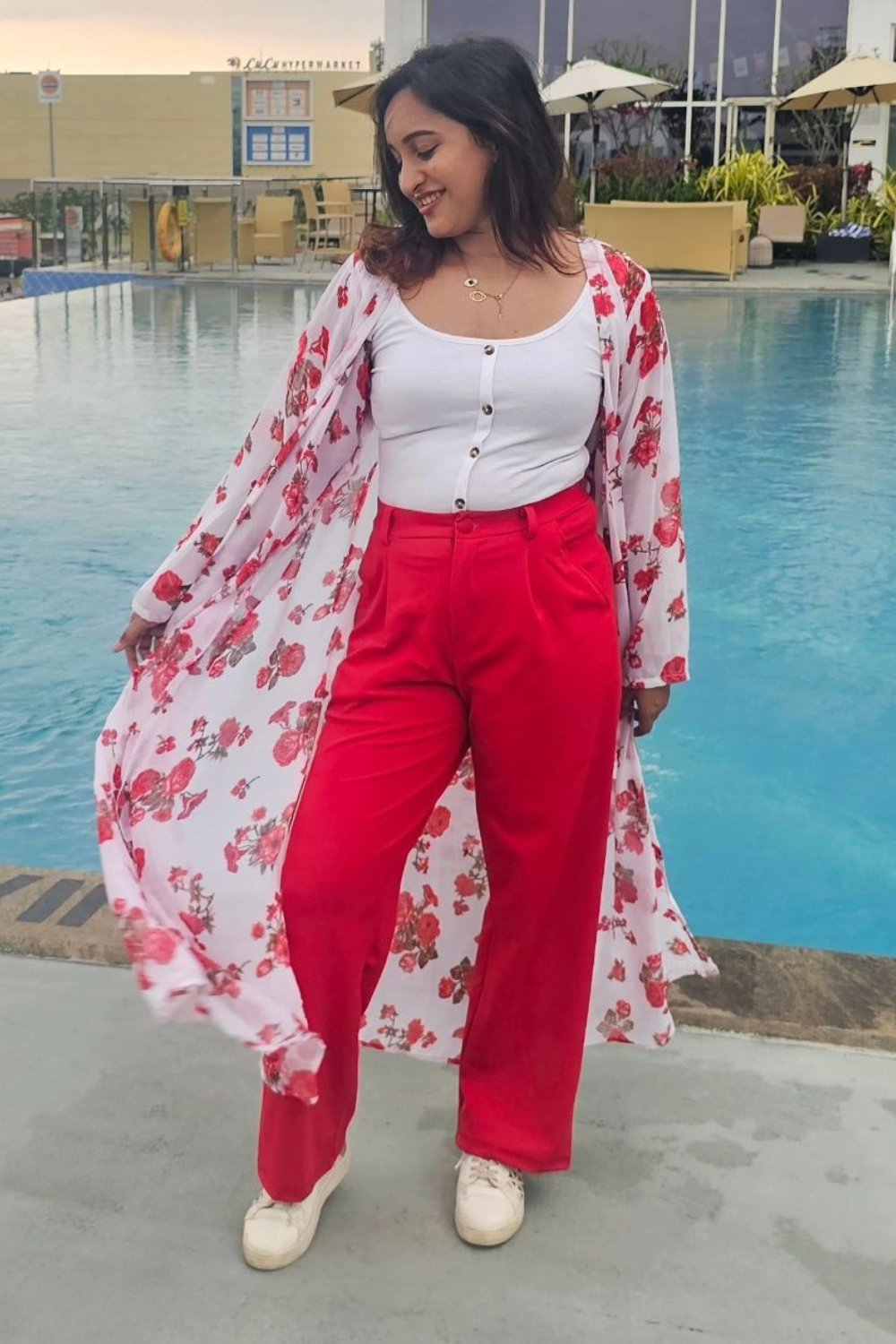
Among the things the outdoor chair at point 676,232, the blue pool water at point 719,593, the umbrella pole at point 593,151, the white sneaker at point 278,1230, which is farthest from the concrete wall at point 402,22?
the white sneaker at point 278,1230

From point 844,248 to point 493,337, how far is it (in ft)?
71.4

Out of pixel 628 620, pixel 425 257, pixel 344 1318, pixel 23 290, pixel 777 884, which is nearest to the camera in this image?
pixel 344 1318

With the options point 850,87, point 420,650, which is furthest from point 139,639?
point 850,87

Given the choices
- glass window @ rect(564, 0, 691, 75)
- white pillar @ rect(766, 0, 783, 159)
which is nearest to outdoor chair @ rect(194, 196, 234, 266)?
glass window @ rect(564, 0, 691, 75)

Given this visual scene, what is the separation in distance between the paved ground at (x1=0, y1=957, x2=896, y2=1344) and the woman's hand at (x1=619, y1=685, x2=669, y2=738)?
2.00ft

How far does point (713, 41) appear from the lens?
24344 millimetres

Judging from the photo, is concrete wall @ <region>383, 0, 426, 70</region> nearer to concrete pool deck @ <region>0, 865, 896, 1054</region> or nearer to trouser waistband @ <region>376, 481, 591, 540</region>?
concrete pool deck @ <region>0, 865, 896, 1054</region>

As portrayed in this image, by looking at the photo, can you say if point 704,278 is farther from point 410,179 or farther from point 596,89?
point 410,179

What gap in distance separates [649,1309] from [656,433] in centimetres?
116

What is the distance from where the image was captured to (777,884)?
4.06 metres

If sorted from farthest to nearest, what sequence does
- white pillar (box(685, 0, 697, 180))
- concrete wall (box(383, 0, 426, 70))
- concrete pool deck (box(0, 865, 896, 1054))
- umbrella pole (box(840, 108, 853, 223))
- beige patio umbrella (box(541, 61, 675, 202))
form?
concrete wall (box(383, 0, 426, 70)), white pillar (box(685, 0, 697, 180)), umbrella pole (box(840, 108, 853, 223)), beige patio umbrella (box(541, 61, 675, 202)), concrete pool deck (box(0, 865, 896, 1054))

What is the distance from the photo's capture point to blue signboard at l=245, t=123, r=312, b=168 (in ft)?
122

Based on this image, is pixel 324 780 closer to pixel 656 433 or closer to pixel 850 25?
pixel 656 433

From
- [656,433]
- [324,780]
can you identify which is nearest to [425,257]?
[656,433]
